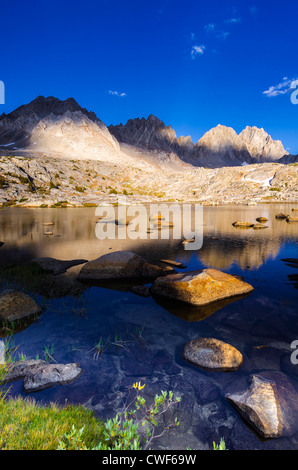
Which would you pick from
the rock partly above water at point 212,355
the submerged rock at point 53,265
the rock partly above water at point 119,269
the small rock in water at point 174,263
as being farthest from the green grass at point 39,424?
the small rock in water at point 174,263

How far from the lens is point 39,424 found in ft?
13.3

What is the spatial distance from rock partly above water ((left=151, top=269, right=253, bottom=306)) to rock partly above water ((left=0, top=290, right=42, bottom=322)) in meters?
5.62

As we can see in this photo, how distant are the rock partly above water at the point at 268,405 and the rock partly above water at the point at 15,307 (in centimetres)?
771

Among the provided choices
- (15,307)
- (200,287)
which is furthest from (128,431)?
(200,287)

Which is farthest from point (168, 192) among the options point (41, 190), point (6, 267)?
point (6, 267)

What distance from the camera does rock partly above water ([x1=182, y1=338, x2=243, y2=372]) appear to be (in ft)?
21.0

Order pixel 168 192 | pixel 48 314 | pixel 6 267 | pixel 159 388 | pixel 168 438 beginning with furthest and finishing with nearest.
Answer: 1. pixel 168 192
2. pixel 6 267
3. pixel 48 314
4. pixel 159 388
5. pixel 168 438

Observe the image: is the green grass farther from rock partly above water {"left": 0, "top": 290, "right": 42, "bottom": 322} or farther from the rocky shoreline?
the rocky shoreline

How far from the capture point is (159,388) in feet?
18.9

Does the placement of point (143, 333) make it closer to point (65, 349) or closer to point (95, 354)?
point (95, 354)

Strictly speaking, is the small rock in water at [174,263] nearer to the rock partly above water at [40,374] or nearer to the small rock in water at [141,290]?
the small rock in water at [141,290]

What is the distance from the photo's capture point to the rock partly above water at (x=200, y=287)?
10516 mm

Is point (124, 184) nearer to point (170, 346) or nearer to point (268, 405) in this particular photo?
point (170, 346)

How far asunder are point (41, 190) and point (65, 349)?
3863 inches
